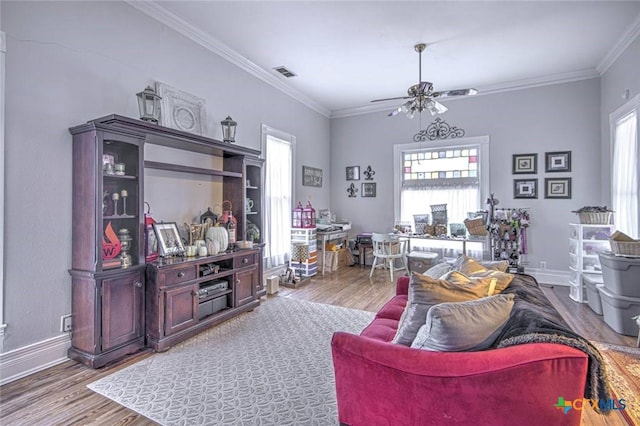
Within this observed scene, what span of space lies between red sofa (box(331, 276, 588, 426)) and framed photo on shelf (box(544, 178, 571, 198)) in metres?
4.91

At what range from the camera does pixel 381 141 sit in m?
6.55

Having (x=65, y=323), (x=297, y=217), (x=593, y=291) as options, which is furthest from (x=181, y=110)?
(x=593, y=291)

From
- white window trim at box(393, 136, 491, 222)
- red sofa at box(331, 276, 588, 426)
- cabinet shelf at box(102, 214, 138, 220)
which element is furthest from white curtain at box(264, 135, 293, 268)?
red sofa at box(331, 276, 588, 426)

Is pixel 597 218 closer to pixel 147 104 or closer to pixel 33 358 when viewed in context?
pixel 147 104

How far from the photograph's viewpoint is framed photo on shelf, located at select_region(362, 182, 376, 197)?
6.66 meters

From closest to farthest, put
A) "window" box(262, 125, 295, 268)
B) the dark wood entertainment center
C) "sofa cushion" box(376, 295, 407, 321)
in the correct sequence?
"sofa cushion" box(376, 295, 407, 321), the dark wood entertainment center, "window" box(262, 125, 295, 268)

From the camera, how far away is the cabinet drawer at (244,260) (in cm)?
362

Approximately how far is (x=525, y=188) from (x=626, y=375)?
351 cm

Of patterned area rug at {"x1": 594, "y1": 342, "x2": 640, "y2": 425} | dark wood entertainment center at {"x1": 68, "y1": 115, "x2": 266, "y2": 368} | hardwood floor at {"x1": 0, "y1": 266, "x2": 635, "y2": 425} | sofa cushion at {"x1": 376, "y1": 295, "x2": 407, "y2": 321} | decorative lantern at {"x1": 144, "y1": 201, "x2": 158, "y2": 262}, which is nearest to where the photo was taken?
hardwood floor at {"x1": 0, "y1": 266, "x2": 635, "y2": 425}

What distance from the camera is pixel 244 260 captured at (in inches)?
148

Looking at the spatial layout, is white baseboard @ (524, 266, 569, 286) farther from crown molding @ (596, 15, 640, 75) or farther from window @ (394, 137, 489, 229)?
crown molding @ (596, 15, 640, 75)

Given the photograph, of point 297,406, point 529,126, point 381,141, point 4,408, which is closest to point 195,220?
point 4,408

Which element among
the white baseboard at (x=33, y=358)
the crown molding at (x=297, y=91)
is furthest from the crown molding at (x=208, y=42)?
the white baseboard at (x=33, y=358)

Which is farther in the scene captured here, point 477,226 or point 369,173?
point 369,173
